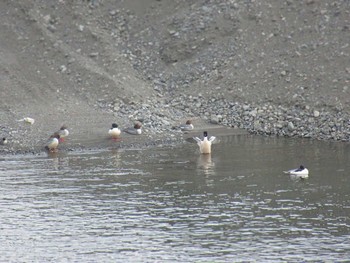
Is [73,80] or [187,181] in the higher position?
[73,80]

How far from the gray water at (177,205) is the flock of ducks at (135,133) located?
53 cm

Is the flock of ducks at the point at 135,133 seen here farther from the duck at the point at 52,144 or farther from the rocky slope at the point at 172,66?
the rocky slope at the point at 172,66

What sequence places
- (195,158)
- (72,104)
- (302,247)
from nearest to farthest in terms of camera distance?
(302,247)
(195,158)
(72,104)

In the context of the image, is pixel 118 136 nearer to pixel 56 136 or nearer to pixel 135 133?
pixel 135 133

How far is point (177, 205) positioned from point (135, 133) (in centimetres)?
1447

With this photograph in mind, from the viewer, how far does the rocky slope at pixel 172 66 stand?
48938mm

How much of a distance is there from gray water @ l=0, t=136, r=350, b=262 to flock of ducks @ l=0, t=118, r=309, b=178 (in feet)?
1.75

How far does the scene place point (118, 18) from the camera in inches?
2400

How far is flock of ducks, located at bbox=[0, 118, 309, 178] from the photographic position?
3756 cm

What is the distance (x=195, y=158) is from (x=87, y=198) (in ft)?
31.1

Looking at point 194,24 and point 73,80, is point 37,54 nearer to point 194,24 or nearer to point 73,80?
point 73,80

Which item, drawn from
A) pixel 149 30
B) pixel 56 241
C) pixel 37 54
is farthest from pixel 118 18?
pixel 56 241

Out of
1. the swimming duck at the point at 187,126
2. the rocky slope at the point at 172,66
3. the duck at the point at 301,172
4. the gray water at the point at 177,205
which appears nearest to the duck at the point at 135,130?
the rocky slope at the point at 172,66

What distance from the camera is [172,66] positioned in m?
56.4
